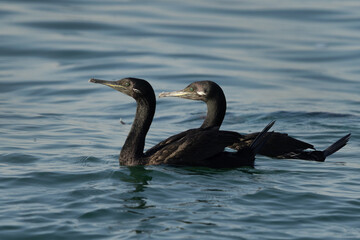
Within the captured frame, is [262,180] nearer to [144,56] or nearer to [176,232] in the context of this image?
[176,232]

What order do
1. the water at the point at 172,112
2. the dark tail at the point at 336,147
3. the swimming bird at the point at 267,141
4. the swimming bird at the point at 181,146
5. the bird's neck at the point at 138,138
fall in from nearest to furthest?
the water at the point at 172,112 < the swimming bird at the point at 181,146 < the bird's neck at the point at 138,138 < the swimming bird at the point at 267,141 < the dark tail at the point at 336,147

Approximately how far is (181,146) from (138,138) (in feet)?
2.47

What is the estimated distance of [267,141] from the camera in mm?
10859

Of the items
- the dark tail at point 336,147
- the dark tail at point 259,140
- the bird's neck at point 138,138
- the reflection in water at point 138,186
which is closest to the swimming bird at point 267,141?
the dark tail at point 336,147

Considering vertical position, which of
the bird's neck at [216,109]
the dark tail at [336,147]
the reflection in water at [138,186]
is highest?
the bird's neck at [216,109]

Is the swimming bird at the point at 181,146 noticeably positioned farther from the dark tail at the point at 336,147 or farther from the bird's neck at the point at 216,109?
the dark tail at the point at 336,147

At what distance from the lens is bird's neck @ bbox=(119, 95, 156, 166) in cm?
1005

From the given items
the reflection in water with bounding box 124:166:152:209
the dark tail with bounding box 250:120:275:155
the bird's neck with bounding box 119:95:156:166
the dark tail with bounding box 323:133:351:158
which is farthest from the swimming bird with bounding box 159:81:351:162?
the reflection in water with bounding box 124:166:152:209

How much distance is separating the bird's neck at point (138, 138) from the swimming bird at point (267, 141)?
0.61m

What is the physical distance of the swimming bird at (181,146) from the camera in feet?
31.9

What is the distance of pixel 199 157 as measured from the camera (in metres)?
9.71

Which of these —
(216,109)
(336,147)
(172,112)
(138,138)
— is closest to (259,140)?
(216,109)

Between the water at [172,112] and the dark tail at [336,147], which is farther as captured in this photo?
the dark tail at [336,147]

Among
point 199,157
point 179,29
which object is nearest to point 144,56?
point 179,29
